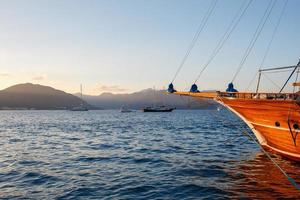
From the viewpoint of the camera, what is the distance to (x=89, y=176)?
14.2 m

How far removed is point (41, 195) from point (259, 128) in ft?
40.1

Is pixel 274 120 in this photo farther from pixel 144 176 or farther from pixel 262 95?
pixel 144 176

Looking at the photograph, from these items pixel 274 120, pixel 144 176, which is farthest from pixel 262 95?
pixel 144 176

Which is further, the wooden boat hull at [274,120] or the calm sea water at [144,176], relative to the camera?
the wooden boat hull at [274,120]

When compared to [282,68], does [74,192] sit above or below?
below

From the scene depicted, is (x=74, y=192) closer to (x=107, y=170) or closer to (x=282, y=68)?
(x=107, y=170)

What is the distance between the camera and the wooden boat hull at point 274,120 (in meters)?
14.2

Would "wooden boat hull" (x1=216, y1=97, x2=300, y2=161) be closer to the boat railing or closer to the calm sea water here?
the boat railing

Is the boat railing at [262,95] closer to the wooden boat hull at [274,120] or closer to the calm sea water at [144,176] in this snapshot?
the wooden boat hull at [274,120]

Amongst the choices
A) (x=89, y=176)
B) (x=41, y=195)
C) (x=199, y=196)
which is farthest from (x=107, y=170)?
(x=199, y=196)

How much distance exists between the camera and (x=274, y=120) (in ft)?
50.9

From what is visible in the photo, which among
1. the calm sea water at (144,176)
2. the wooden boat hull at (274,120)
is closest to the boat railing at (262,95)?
the wooden boat hull at (274,120)

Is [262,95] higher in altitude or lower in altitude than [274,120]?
higher

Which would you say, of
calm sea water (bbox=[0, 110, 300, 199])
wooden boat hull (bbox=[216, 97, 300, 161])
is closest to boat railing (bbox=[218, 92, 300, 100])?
wooden boat hull (bbox=[216, 97, 300, 161])
